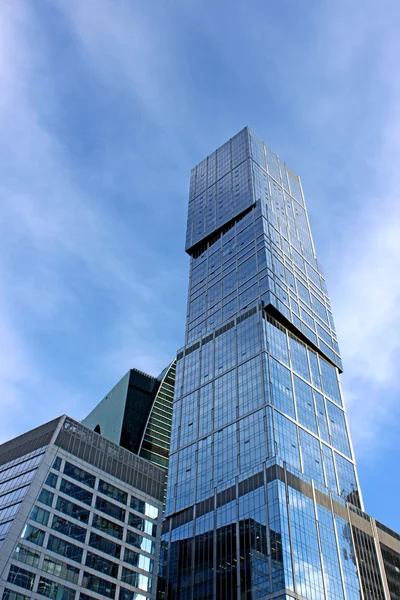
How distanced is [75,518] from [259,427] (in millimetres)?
40161

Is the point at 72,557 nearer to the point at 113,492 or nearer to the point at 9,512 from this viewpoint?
Answer: the point at 9,512

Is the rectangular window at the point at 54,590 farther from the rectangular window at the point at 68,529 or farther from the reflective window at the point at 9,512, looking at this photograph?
the reflective window at the point at 9,512

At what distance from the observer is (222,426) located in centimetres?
12756

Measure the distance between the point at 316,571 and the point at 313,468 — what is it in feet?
82.3

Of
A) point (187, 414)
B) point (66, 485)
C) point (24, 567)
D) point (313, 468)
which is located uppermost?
point (187, 414)

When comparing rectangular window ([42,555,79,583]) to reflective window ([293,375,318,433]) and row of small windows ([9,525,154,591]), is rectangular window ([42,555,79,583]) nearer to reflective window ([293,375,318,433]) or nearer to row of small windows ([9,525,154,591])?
row of small windows ([9,525,154,591])

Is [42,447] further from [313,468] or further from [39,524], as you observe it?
[313,468]

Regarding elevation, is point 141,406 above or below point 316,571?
above

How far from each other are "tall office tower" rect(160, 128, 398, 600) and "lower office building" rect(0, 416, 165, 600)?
1063 cm

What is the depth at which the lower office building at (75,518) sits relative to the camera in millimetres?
84062

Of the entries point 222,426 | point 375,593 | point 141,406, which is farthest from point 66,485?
point 141,406

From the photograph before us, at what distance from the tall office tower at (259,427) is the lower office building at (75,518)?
34.9 ft

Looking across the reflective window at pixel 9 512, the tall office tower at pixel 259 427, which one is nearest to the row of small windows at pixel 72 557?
the reflective window at pixel 9 512

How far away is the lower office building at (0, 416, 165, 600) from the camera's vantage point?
276ft
